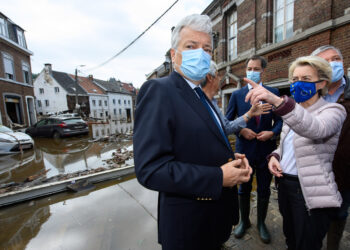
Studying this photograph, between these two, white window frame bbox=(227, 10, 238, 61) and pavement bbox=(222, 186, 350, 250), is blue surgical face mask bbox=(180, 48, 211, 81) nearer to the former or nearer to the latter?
pavement bbox=(222, 186, 350, 250)

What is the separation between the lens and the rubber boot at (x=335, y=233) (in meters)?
1.80

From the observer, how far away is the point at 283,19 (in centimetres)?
625

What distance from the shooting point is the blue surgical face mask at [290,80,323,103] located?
4.41ft

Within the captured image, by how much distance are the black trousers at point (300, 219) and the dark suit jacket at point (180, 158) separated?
2.67 feet

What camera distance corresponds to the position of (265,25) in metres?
6.73

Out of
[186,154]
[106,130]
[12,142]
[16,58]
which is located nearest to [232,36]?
[186,154]

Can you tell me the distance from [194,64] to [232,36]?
9.16 m

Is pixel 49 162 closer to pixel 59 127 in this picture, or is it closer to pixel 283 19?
pixel 59 127

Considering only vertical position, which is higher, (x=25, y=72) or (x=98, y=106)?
(x=25, y=72)

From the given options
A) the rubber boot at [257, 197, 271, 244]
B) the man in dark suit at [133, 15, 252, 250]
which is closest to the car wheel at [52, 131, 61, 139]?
the rubber boot at [257, 197, 271, 244]

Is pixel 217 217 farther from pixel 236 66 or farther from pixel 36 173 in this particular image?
pixel 236 66

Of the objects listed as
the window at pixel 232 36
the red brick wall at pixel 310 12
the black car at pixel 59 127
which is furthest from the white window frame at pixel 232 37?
the black car at pixel 59 127

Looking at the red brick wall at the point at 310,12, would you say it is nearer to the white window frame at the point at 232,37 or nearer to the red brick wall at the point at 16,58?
the white window frame at the point at 232,37

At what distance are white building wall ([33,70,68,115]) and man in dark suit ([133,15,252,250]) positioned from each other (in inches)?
1365
